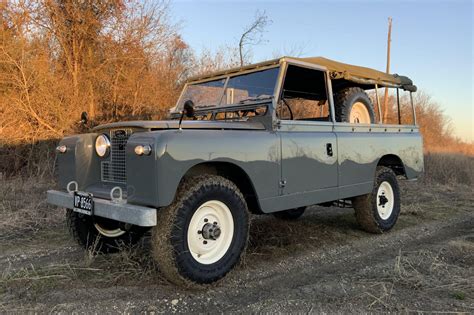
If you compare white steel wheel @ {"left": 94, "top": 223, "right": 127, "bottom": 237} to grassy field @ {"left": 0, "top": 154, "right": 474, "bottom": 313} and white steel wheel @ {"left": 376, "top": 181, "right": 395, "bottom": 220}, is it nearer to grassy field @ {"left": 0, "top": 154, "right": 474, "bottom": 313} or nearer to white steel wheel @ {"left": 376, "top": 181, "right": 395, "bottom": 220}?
grassy field @ {"left": 0, "top": 154, "right": 474, "bottom": 313}

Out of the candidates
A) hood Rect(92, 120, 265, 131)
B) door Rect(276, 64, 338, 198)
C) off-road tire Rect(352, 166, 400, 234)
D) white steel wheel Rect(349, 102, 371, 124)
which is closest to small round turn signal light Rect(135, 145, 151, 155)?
hood Rect(92, 120, 265, 131)

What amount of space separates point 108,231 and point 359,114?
13.0 ft

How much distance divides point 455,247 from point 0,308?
5.05 metres

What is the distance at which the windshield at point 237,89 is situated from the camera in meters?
4.74

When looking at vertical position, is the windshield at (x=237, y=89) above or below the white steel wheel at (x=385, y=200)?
above

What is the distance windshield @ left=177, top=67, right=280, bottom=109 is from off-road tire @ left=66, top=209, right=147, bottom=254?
1.89m

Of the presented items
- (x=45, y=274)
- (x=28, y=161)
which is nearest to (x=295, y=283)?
(x=45, y=274)

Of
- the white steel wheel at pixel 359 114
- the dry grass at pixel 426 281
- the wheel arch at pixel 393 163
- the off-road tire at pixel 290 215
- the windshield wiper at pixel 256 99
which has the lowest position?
the dry grass at pixel 426 281

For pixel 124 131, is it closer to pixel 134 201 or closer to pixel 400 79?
pixel 134 201

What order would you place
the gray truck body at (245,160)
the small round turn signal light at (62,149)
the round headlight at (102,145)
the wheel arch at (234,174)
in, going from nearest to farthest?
the gray truck body at (245,160) → the wheel arch at (234,174) → the round headlight at (102,145) → the small round turn signal light at (62,149)

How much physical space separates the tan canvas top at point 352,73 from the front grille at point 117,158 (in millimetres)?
1894

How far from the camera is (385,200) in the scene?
626 centimetres

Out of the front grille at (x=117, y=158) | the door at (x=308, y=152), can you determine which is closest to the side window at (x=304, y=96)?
the door at (x=308, y=152)

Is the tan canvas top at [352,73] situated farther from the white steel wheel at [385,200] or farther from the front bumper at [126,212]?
the front bumper at [126,212]
